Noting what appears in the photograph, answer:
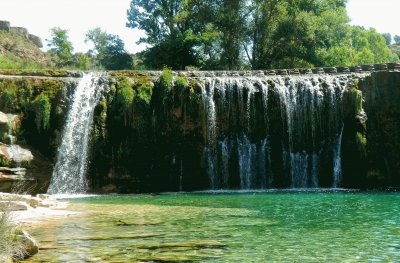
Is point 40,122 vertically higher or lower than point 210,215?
higher

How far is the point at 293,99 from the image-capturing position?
2516 centimetres

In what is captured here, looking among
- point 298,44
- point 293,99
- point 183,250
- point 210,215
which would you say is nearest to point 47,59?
point 298,44

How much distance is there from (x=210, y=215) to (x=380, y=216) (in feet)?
14.4

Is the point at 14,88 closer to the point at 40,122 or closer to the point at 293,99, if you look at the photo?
the point at 40,122

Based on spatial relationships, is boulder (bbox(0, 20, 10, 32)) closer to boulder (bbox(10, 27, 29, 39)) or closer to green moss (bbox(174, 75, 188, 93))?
boulder (bbox(10, 27, 29, 39))

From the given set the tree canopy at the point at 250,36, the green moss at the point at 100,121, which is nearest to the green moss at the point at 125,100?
the green moss at the point at 100,121

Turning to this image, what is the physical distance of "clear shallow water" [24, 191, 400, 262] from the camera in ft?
25.1

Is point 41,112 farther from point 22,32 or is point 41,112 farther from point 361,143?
point 22,32

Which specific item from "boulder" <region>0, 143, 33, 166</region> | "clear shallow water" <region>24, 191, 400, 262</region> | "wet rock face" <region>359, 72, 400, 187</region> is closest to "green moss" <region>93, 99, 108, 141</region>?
"boulder" <region>0, 143, 33, 166</region>

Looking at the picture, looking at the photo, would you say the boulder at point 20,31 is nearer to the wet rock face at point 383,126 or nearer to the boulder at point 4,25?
the boulder at point 4,25

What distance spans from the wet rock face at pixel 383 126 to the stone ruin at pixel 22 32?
47.5m

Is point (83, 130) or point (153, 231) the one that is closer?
point (153, 231)

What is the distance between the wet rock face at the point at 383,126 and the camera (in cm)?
2381

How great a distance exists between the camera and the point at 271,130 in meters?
25.0
